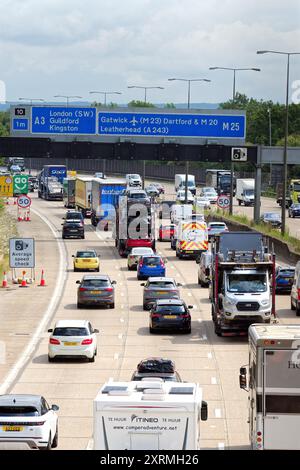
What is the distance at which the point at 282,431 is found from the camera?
24.2 meters

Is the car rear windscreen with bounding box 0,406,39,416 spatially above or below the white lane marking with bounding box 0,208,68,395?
above

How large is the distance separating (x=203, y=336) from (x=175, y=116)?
44095mm

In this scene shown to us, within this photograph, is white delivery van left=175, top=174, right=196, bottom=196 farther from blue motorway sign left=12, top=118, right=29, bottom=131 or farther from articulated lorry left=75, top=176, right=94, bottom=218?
blue motorway sign left=12, top=118, right=29, bottom=131

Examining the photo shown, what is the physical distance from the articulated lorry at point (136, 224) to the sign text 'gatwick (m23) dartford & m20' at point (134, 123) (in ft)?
38.0

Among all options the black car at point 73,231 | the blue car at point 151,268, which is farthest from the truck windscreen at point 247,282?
the black car at point 73,231

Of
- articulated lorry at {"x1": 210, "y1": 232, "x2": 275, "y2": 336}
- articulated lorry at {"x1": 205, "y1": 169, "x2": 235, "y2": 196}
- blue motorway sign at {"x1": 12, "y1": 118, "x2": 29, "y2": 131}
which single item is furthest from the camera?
articulated lorry at {"x1": 205, "y1": 169, "x2": 235, "y2": 196}

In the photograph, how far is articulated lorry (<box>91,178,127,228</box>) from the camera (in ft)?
330

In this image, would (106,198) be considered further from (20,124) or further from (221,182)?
(221,182)

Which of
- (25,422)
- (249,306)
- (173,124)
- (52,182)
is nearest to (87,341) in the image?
(249,306)

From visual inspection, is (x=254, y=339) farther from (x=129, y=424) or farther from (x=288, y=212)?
(x=288, y=212)

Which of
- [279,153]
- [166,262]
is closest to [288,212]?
[279,153]

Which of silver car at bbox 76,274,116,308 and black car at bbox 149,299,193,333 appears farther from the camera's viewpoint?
silver car at bbox 76,274,116,308

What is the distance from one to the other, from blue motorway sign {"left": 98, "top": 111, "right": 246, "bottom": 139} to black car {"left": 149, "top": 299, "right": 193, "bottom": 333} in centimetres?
4320

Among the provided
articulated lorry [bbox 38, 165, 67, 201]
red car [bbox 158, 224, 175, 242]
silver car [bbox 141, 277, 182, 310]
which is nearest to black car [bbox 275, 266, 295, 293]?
silver car [bbox 141, 277, 182, 310]
